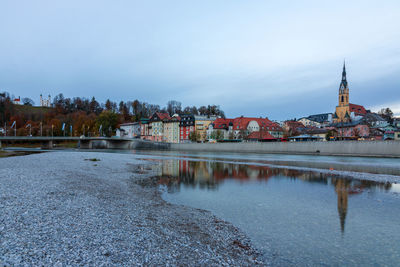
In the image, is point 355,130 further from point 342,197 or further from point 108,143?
point 108,143

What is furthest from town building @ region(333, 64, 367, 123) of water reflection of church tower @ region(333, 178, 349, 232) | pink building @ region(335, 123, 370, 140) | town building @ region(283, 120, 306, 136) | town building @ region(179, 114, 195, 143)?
water reflection of church tower @ region(333, 178, 349, 232)

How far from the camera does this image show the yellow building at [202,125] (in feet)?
408

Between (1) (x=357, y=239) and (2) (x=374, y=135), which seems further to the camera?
(2) (x=374, y=135)

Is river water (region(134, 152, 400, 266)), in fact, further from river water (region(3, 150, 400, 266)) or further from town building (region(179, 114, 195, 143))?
town building (region(179, 114, 195, 143))

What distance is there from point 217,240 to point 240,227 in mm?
1804

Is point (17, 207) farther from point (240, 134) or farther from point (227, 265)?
point (240, 134)

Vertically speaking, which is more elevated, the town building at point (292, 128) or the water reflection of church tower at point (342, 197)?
the town building at point (292, 128)

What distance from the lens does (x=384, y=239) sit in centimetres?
883

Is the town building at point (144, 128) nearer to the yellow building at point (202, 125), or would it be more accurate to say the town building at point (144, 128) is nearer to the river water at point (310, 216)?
the yellow building at point (202, 125)

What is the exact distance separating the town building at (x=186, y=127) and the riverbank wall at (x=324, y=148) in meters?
37.8

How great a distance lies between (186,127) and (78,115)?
241ft

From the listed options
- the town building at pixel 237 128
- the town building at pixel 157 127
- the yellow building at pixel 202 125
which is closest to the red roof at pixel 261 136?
the town building at pixel 237 128

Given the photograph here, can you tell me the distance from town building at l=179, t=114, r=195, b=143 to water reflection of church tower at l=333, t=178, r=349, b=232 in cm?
10742

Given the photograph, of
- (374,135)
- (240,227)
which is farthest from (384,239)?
(374,135)
